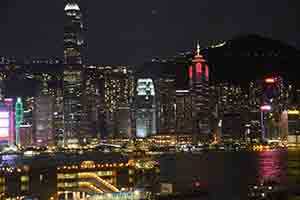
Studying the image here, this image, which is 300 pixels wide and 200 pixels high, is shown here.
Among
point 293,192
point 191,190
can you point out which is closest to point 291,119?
point 191,190

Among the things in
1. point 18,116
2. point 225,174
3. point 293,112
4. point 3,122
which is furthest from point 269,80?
point 3,122

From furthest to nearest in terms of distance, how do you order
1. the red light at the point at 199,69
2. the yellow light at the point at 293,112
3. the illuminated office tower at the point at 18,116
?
1. the red light at the point at 199,69
2. the yellow light at the point at 293,112
3. the illuminated office tower at the point at 18,116

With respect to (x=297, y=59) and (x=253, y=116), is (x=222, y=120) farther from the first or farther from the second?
(x=297, y=59)

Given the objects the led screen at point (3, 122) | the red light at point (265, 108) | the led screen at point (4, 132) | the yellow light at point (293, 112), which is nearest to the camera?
the led screen at point (4, 132)

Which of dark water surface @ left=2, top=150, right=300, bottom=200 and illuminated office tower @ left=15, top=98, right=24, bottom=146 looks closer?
dark water surface @ left=2, top=150, right=300, bottom=200

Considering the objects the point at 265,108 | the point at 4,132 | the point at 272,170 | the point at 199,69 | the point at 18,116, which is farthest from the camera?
the point at 199,69

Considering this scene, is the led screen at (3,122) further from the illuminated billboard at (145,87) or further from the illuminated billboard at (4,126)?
the illuminated billboard at (145,87)

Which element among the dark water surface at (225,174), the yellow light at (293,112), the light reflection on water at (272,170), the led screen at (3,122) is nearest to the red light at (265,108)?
the yellow light at (293,112)

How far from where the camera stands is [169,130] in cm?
5216

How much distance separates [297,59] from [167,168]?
3313 cm

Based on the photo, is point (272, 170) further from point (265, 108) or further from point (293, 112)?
point (265, 108)

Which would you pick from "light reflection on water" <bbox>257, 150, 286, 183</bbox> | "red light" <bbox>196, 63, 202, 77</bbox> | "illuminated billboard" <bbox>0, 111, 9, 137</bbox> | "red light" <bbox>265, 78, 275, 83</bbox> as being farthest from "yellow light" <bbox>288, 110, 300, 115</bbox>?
"illuminated billboard" <bbox>0, 111, 9, 137</bbox>

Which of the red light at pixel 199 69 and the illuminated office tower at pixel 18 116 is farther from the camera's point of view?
the red light at pixel 199 69

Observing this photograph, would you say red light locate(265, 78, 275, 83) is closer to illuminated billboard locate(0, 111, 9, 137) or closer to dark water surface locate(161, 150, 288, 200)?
dark water surface locate(161, 150, 288, 200)
